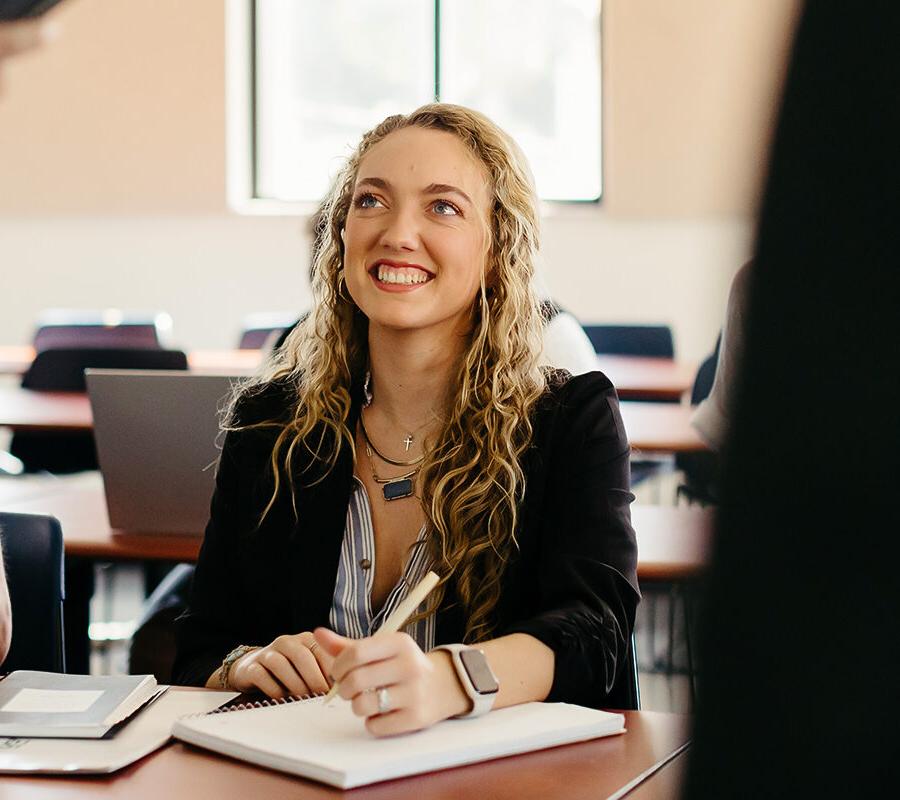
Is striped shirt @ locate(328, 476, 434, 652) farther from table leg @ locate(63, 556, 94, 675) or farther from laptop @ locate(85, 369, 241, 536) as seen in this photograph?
table leg @ locate(63, 556, 94, 675)

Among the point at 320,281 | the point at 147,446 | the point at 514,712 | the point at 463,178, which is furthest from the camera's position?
the point at 147,446

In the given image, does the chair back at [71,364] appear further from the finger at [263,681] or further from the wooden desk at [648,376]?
the finger at [263,681]

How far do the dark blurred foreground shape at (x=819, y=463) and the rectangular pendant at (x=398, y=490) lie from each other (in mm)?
1464

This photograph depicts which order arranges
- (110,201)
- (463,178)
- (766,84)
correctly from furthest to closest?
(110,201)
(463,178)
(766,84)

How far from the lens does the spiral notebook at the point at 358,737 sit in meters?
1.01

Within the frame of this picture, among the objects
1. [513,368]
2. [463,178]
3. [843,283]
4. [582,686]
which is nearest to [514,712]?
[582,686]

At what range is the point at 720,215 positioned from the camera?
0.62 feet

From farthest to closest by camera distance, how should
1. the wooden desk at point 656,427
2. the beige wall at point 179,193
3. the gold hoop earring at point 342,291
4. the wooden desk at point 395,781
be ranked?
1. the beige wall at point 179,193
2. the wooden desk at point 656,427
3. the gold hoop earring at point 342,291
4. the wooden desk at point 395,781

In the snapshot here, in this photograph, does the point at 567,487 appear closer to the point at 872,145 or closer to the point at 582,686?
the point at 582,686

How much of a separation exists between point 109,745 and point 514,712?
1.23 ft

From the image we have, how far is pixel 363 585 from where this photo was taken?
1622 millimetres

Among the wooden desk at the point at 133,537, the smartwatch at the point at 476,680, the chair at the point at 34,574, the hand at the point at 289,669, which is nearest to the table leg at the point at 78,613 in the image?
the wooden desk at the point at 133,537

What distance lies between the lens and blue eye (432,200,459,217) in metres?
1.71

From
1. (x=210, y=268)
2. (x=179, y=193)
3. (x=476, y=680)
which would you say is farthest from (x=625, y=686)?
(x=179, y=193)
